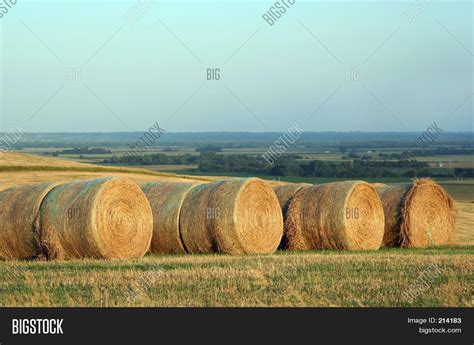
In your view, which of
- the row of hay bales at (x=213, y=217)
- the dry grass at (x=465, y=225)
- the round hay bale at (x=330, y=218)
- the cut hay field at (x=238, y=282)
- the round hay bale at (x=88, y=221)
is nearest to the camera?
the cut hay field at (x=238, y=282)

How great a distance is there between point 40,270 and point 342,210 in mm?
8788

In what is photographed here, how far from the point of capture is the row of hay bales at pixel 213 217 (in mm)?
18703

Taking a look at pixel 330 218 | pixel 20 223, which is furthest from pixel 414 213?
pixel 20 223

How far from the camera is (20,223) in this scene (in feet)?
61.6

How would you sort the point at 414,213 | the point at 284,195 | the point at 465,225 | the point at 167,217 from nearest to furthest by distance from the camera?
1. the point at 167,217
2. the point at 284,195
3. the point at 414,213
4. the point at 465,225

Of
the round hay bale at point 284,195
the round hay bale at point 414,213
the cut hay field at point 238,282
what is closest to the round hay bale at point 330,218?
the round hay bale at point 284,195

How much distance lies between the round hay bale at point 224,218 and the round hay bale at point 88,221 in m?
1.44

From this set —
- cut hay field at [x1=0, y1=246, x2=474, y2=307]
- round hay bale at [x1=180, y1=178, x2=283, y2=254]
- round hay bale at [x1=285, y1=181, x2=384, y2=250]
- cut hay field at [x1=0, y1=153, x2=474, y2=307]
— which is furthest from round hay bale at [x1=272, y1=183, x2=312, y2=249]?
cut hay field at [x1=0, y1=246, x2=474, y2=307]

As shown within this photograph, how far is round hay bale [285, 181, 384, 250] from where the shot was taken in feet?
74.2

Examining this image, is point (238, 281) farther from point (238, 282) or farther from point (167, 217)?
point (167, 217)

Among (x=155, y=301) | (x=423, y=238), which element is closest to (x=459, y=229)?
(x=423, y=238)

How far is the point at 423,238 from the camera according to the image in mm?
24828

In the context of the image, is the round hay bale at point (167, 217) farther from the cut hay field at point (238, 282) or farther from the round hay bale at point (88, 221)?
the cut hay field at point (238, 282)

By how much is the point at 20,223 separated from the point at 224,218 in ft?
14.9
